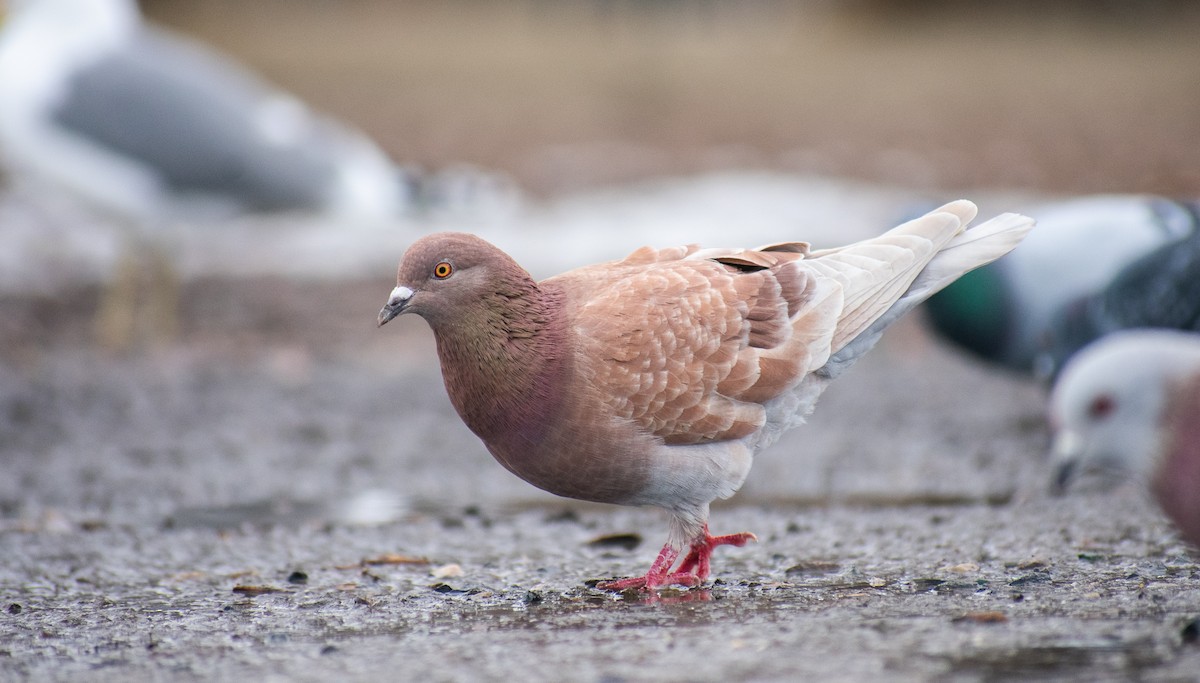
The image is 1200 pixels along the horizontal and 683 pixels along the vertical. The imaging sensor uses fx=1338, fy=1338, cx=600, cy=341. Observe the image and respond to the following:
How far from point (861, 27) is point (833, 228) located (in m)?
15.0

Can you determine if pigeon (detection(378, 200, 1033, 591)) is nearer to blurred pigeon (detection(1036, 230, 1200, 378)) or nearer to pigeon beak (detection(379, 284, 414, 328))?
pigeon beak (detection(379, 284, 414, 328))

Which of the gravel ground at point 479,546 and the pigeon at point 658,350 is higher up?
the pigeon at point 658,350

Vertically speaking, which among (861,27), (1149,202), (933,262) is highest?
(861,27)

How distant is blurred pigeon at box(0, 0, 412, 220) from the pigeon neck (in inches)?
178

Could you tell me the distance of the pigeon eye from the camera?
324 cm

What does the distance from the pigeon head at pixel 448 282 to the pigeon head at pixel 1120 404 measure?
147 cm

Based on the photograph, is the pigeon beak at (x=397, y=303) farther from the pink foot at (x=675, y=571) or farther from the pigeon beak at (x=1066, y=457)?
the pigeon beak at (x=1066, y=457)

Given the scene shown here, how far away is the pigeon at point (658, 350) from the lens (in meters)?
3.55

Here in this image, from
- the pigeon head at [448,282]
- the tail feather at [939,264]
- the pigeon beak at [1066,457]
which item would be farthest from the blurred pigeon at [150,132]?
the pigeon beak at [1066,457]

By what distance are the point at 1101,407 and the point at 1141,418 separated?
4.0 inches

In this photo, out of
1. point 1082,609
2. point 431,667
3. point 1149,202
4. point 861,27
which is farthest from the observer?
point 861,27

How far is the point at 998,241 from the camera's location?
155 inches

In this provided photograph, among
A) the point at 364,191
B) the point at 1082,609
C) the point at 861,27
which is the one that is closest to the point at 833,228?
the point at 364,191

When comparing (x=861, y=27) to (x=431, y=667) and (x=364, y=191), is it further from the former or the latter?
(x=431, y=667)
